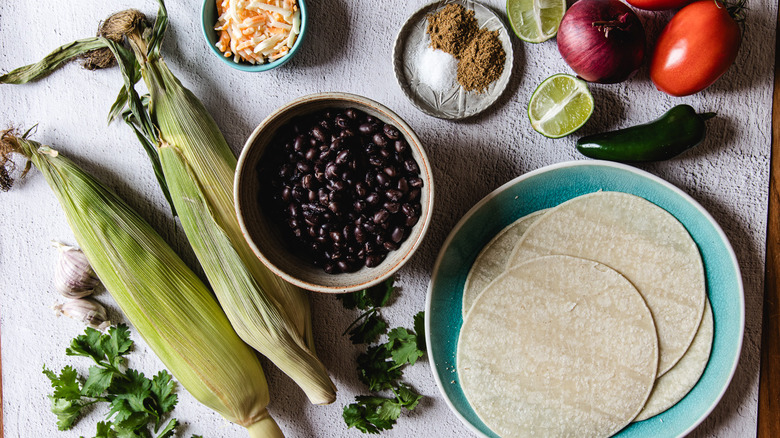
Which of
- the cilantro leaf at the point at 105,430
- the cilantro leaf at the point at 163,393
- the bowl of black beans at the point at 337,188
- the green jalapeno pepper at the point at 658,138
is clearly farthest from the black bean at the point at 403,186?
the cilantro leaf at the point at 105,430

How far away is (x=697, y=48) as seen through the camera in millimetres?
1561

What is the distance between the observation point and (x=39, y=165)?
1783mm

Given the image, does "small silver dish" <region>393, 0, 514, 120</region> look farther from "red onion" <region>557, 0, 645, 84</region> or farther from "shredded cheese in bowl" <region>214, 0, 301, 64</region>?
"shredded cheese in bowl" <region>214, 0, 301, 64</region>

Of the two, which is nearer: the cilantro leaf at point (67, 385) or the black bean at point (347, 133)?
the black bean at point (347, 133)

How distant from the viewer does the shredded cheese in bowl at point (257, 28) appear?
5.40 feet

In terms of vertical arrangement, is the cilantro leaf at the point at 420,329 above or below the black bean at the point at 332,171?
below

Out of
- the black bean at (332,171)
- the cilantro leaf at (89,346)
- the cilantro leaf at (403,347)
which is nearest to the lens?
the black bean at (332,171)

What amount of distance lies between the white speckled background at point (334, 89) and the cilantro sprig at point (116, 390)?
0.20 feet

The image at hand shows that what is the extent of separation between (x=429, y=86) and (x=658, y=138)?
76 cm

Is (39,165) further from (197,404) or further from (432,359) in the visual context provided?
(432,359)

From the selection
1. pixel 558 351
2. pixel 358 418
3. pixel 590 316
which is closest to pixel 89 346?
→ pixel 358 418

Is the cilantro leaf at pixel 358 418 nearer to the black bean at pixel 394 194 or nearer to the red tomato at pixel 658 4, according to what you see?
the black bean at pixel 394 194

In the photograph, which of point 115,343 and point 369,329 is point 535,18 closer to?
point 369,329

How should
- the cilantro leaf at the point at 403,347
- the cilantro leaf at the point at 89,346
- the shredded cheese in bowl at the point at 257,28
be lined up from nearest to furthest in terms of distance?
the shredded cheese in bowl at the point at 257,28
the cilantro leaf at the point at 403,347
the cilantro leaf at the point at 89,346
